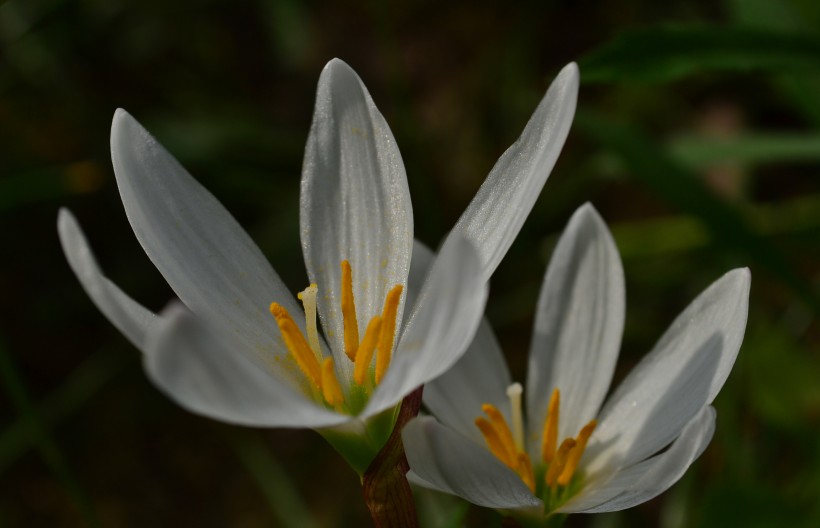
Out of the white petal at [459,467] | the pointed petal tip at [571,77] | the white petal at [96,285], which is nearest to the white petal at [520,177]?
the pointed petal tip at [571,77]

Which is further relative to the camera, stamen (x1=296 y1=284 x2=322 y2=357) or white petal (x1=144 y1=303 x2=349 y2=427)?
stamen (x1=296 y1=284 x2=322 y2=357)

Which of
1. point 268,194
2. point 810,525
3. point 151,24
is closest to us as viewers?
point 810,525

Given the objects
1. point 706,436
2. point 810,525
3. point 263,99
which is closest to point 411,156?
point 263,99

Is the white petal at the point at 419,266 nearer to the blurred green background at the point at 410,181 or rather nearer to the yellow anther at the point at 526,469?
the yellow anther at the point at 526,469

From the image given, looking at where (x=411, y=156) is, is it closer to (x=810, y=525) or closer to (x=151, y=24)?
(x=151, y=24)

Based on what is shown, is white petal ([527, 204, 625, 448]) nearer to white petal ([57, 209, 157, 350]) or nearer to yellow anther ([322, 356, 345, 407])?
yellow anther ([322, 356, 345, 407])

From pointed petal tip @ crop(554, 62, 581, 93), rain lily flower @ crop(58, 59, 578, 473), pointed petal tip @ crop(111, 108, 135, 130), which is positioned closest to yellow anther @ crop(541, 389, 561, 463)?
rain lily flower @ crop(58, 59, 578, 473)

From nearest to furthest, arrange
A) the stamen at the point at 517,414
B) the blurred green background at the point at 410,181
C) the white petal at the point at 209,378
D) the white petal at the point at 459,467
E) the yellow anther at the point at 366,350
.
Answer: the white petal at the point at 209,378 → the white petal at the point at 459,467 → the yellow anther at the point at 366,350 → the stamen at the point at 517,414 → the blurred green background at the point at 410,181
